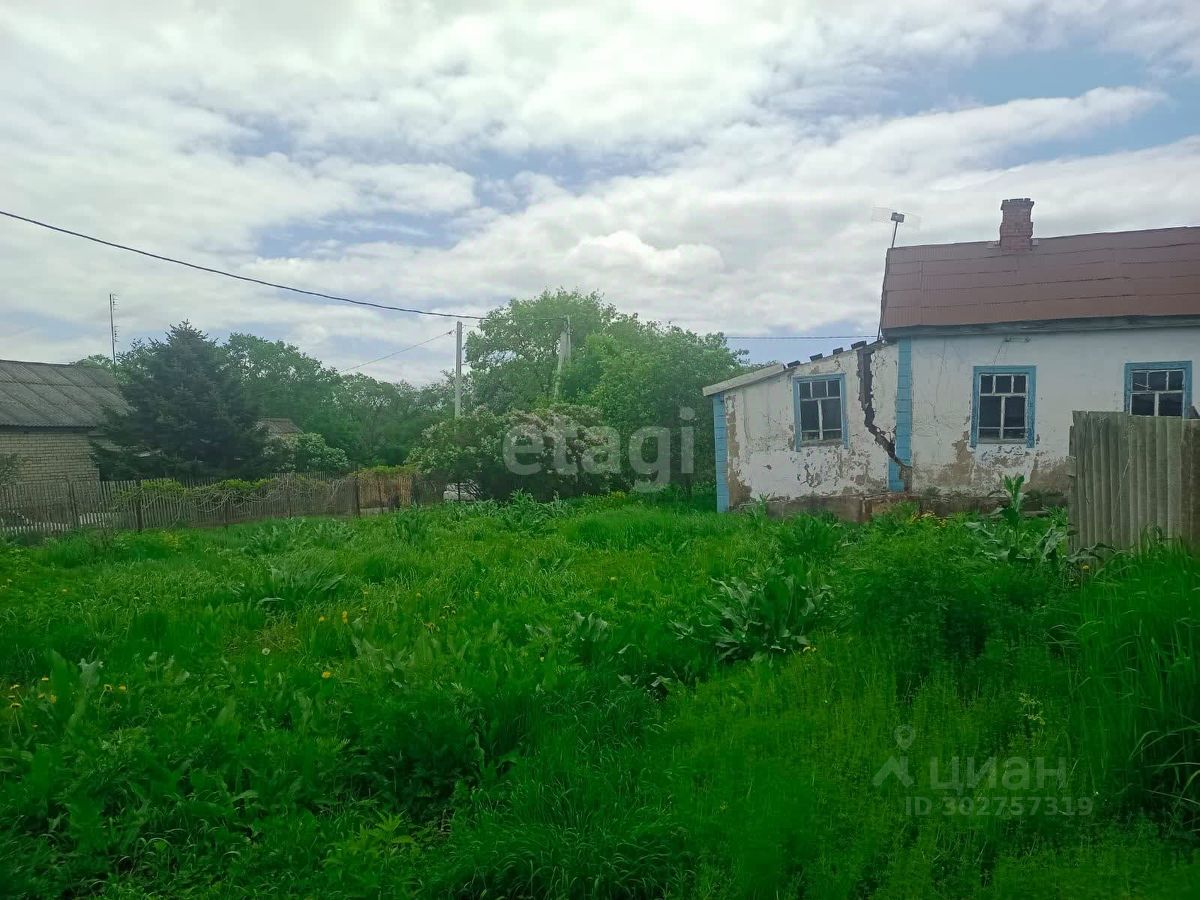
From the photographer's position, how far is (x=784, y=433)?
47.4ft

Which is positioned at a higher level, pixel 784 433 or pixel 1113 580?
pixel 784 433

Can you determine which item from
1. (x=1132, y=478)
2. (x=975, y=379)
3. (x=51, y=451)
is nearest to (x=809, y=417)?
(x=975, y=379)

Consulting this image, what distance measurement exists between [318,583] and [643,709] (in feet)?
14.5

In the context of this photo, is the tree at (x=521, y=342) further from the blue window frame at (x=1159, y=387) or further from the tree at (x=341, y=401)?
the blue window frame at (x=1159, y=387)

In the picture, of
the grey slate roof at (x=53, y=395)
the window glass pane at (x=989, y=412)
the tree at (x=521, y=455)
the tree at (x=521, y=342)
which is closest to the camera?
the window glass pane at (x=989, y=412)

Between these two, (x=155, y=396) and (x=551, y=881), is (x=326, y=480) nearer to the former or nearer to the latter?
(x=155, y=396)

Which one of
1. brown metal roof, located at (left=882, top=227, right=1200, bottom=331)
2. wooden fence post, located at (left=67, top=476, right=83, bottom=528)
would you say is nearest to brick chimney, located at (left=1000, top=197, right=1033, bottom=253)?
brown metal roof, located at (left=882, top=227, right=1200, bottom=331)

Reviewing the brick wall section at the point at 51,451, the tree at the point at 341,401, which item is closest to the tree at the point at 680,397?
the brick wall section at the point at 51,451

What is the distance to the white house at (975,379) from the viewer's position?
1269 centimetres

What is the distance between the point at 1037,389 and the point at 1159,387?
1.79 meters

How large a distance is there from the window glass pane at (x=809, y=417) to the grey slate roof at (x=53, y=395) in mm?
19705

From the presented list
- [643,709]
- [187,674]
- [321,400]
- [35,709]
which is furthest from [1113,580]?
[321,400]

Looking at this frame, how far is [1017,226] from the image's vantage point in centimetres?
1524

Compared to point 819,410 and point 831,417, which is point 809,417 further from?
point 831,417
